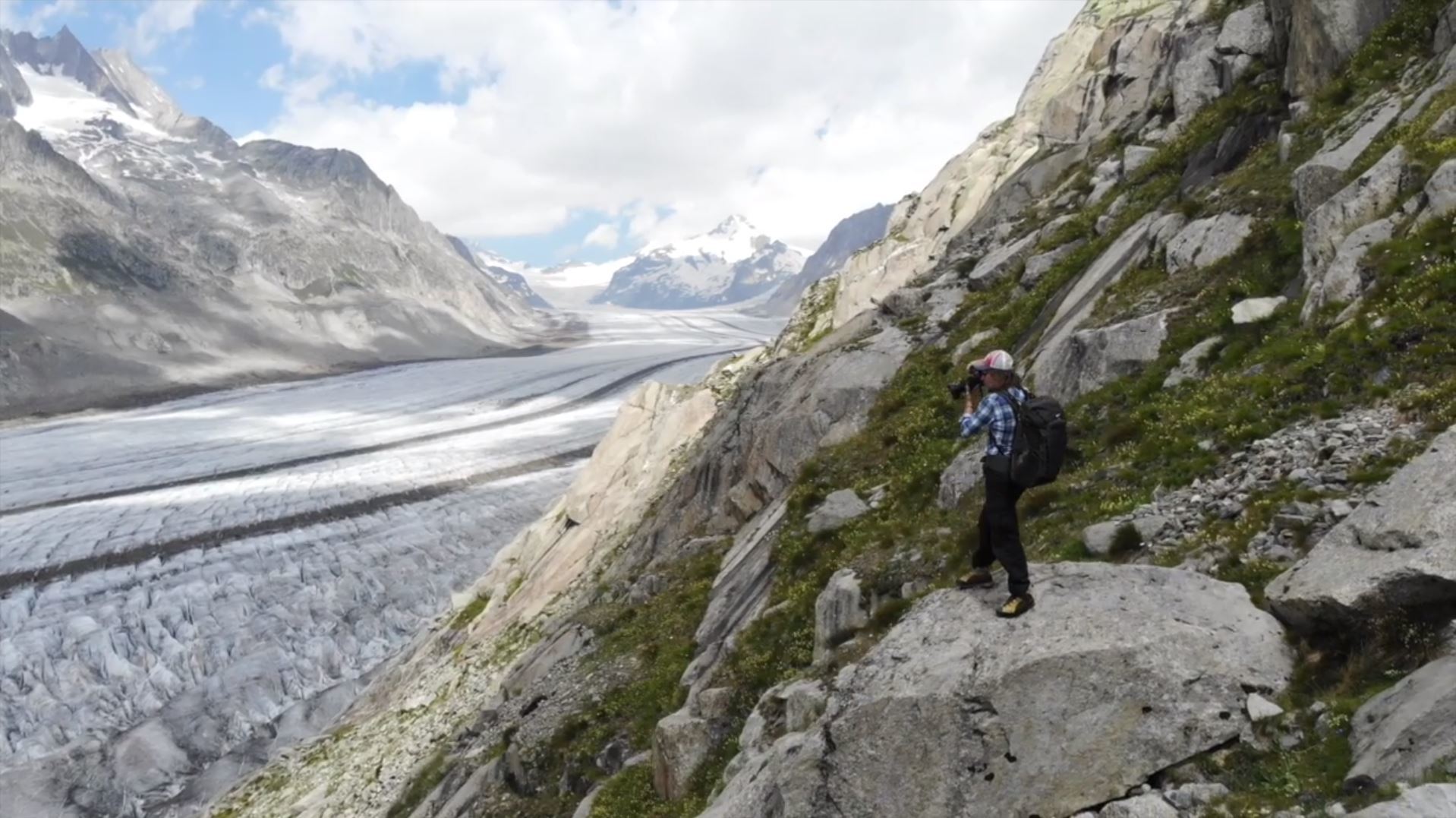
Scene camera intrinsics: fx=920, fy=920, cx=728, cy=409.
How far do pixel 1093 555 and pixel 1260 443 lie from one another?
95.6 inches

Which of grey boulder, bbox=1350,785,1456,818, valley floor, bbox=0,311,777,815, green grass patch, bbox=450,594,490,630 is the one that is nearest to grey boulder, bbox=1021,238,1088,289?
grey boulder, bbox=1350,785,1456,818

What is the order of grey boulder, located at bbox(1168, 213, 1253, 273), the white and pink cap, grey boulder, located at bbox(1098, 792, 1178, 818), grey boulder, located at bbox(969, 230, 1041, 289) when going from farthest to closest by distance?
grey boulder, located at bbox(969, 230, 1041, 289) → grey boulder, located at bbox(1168, 213, 1253, 273) → the white and pink cap → grey boulder, located at bbox(1098, 792, 1178, 818)

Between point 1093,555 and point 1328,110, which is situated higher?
point 1328,110

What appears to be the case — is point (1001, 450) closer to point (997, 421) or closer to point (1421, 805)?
point (997, 421)

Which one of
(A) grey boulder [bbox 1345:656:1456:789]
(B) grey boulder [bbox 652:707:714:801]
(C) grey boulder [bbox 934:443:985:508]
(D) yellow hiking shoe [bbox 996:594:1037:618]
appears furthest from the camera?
(C) grey boulder [bbox 934:443:985:508]

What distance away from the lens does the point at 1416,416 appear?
9578mm

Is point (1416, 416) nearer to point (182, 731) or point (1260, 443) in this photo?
point (1260, 443)

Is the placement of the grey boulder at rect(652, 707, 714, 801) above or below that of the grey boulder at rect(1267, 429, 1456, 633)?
below

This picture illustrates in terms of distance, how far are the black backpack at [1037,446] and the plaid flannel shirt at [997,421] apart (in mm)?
73

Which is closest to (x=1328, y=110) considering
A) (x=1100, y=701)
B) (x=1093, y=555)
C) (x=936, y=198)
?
(x=1093, y=555)

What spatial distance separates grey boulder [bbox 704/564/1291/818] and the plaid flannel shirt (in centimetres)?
144

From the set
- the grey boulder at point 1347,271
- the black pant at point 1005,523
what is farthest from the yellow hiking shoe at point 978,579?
the grey boulder at point 1347,271

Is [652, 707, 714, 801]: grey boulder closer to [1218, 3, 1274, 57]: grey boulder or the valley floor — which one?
[1218, 3, 1274, 57]: grey boulder

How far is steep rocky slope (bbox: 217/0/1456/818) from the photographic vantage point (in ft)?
24.3
